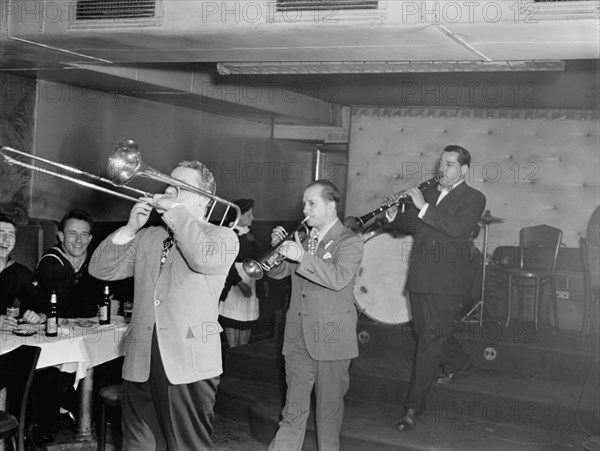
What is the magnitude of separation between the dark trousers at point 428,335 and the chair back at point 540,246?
125 inches

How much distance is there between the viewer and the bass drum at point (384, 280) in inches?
273

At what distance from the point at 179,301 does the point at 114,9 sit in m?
2.06

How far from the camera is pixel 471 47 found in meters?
4.32

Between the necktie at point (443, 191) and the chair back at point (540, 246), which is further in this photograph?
the chair back at point (540, 246)

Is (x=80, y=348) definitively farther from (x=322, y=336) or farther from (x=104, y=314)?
(x=322, y=336)

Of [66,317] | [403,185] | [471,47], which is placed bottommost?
[66,317]

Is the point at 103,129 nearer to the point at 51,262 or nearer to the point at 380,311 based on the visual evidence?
the point at 51,262

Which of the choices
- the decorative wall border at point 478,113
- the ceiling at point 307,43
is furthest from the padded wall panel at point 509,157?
the ceiling at point 307,43

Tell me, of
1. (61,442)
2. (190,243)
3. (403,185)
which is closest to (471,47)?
(190,243)

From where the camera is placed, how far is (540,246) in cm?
829

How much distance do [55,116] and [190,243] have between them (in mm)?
4450

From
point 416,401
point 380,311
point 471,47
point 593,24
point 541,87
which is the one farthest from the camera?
point 541,87

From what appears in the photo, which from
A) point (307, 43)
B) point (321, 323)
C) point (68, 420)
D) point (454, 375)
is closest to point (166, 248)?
point (321, 323)

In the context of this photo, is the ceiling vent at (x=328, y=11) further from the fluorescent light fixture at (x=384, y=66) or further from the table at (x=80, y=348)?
the table at (x=80, y=348)
